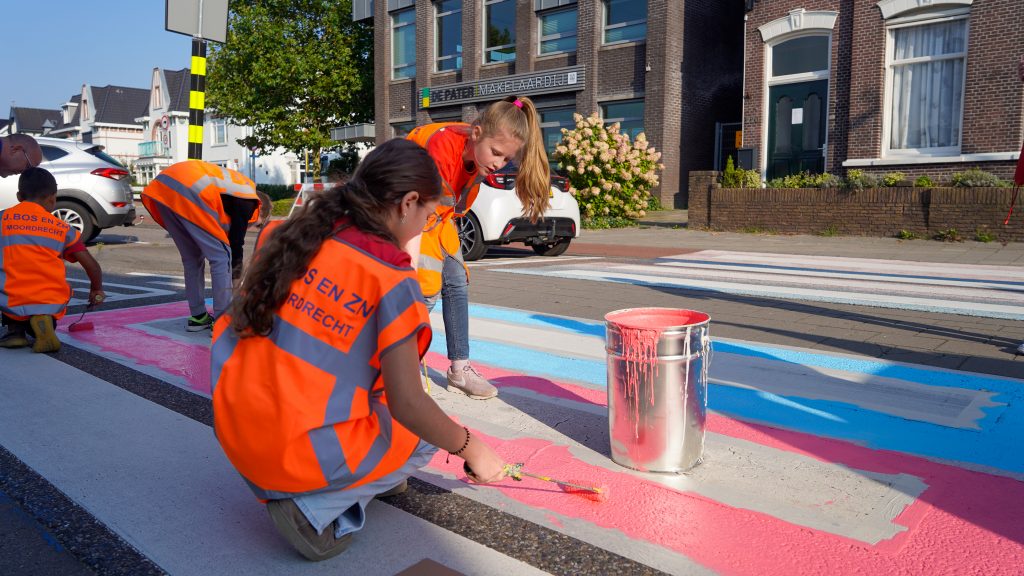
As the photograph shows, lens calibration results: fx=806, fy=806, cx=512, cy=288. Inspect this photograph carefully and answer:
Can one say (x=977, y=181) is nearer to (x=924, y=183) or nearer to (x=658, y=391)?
(x=924, y=183)

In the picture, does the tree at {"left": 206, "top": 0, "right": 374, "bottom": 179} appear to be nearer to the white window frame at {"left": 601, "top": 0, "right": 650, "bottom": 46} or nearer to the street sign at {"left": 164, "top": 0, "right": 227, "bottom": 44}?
the white window frame at {"left": 601, "top": 0, "right": 650, "bottom": 46}

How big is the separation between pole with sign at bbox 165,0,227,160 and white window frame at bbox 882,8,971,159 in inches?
539

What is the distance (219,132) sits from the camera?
5841cm

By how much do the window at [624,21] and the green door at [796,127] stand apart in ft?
15.9

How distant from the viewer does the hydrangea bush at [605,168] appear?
58.3ft

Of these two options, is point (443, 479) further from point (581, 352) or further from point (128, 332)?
point (128, 332)

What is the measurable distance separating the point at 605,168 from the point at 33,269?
13774 millimetres

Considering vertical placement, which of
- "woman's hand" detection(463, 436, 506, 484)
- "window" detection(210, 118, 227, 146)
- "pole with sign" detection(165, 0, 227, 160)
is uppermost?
"window" detection(210, 118, 227, 146)

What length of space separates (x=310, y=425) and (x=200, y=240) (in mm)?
3866

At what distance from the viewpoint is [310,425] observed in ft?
7.45

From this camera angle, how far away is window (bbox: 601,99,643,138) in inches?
874

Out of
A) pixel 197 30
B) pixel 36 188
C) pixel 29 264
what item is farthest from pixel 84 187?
pixel 29 264

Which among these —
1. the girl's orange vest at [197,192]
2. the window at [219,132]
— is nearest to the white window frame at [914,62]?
the girl's orange vest at [197,192]

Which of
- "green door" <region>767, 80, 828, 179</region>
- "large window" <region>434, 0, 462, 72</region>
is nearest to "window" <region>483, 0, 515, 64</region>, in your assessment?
"large window" <region>434, 0, 462, 72</region>
